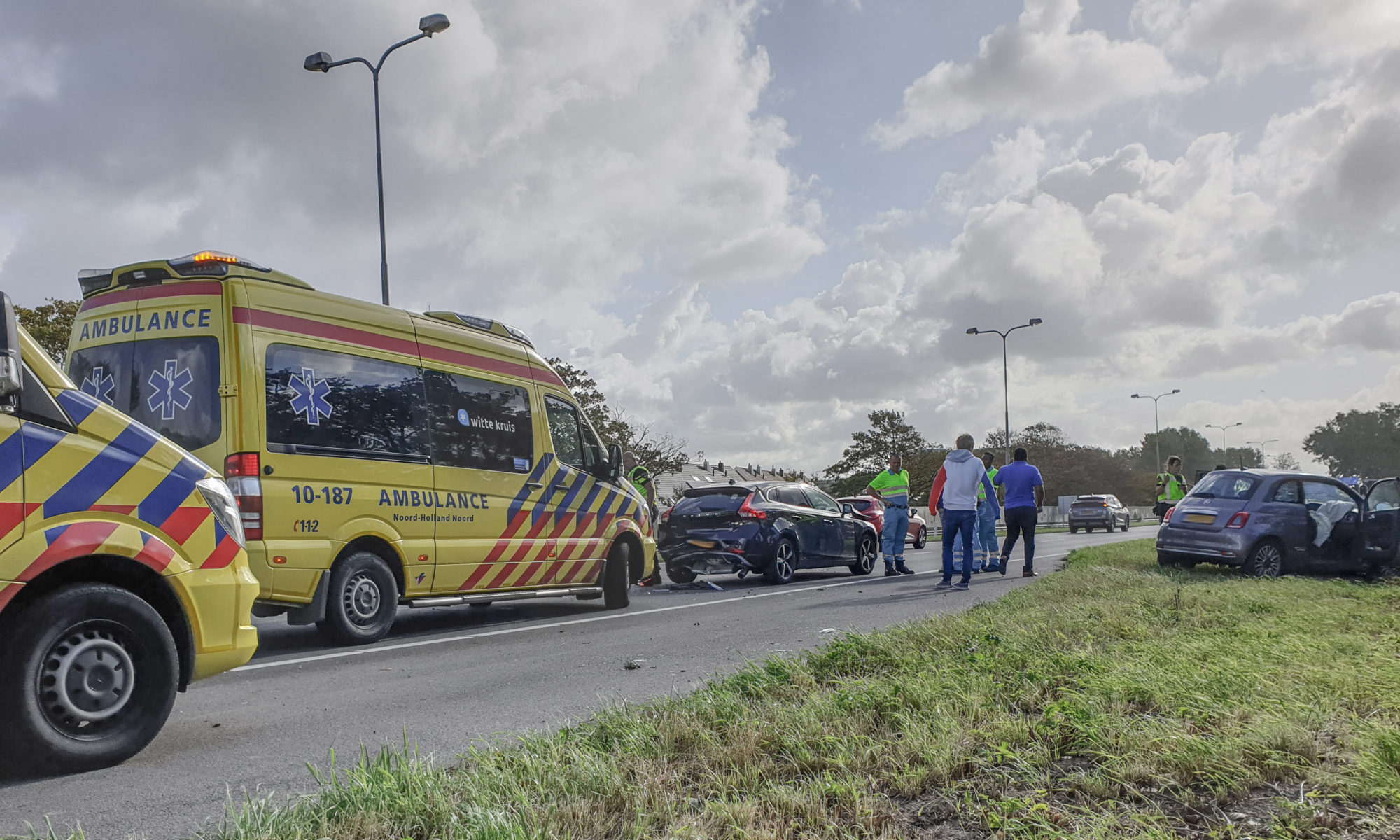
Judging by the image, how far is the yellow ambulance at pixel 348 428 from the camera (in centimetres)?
693

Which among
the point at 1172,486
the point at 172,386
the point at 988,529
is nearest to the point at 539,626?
the point at 172,386

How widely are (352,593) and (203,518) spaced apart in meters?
3.25

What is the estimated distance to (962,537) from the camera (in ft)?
38.5

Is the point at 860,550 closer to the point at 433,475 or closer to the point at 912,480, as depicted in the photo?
the point at 433,475

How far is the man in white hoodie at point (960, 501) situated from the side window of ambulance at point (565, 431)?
449 centimetres

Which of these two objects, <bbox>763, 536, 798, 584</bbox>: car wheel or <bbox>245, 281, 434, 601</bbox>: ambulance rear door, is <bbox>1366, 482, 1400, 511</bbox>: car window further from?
<bbox>245, 281, 434, 601</bbox>: ambulance rear door

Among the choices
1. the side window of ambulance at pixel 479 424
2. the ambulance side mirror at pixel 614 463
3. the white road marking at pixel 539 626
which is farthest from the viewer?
the ambulance side mirror at pixel 614 463

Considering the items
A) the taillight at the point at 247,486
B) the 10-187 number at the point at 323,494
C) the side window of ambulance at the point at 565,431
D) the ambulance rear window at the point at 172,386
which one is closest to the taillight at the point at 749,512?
the side window of ambulance at the point at 565,431

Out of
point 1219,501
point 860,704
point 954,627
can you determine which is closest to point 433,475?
point 954,627

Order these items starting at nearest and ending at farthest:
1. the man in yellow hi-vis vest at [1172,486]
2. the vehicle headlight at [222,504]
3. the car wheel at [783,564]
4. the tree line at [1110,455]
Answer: the vehicle headlight at [222,504], the car wheel at [783,564], the man in yellow hi-vis vest at [1172,486], the tree line at [1110,455]

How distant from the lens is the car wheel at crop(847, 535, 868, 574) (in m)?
15.2

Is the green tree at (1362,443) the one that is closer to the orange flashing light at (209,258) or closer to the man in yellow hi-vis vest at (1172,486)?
the man in yellow hi-vis vest at (1172,486)

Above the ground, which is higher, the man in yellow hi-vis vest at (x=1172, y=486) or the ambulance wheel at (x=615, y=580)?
the man in yellow hi-vis vest at (x=1172, y=486)

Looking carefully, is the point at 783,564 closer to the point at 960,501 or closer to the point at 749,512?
the point at 749,512
